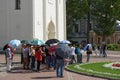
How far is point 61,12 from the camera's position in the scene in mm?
53875

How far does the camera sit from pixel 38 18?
4647 centimetres

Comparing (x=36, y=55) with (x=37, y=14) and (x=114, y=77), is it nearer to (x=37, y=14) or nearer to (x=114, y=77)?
(x=114, y=77)

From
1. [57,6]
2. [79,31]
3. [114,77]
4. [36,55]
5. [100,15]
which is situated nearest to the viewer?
[114,77]

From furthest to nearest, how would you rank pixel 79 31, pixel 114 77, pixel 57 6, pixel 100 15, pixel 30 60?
pixel 79 31, pixel 100 15, pixel 57 6, pixel 30 60, pixel 114 77

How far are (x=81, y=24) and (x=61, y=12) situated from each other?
40.0 m

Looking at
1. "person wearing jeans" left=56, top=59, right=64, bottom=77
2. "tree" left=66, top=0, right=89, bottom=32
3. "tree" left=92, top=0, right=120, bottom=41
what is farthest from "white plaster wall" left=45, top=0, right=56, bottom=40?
"person wearing jeans" left=56, top=59, right=64, bottom=77

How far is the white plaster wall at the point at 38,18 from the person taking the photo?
45.8 meters

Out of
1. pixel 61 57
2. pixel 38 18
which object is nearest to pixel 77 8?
pixel 38 18

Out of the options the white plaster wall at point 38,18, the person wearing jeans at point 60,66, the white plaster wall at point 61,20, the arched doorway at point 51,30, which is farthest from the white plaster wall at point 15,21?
the person wearing jeans at point 60,66

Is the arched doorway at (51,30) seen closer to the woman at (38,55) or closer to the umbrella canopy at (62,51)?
the woman at (38,55)

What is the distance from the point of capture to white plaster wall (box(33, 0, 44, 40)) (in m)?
45.8

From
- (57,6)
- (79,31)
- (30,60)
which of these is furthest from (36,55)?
(79,31)

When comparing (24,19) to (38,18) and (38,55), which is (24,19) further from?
(38,55)

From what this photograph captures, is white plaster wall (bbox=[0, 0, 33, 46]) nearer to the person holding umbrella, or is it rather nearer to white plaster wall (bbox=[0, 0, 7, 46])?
white plaster wall (bbox=[0, 0, 7, 46])
